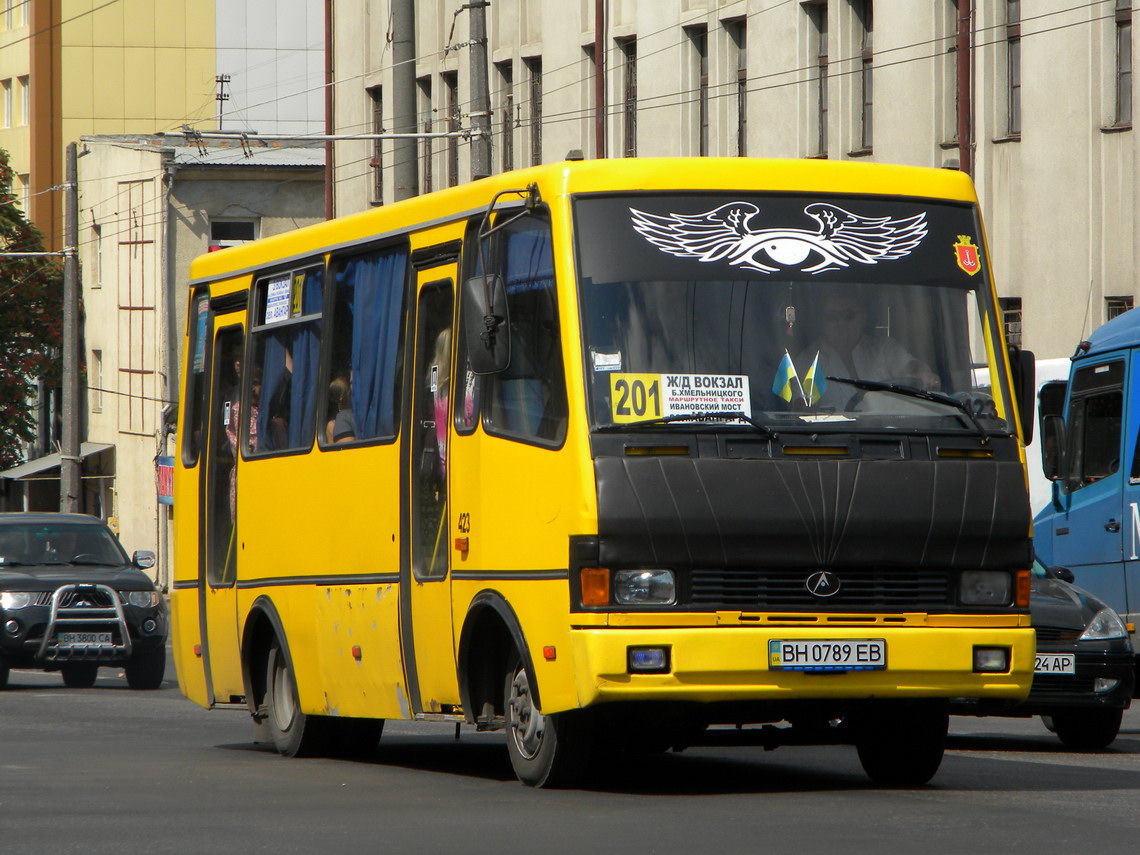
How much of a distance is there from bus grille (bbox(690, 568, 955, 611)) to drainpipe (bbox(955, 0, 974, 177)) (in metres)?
19.7

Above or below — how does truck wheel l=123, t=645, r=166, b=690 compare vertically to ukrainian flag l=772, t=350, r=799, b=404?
below

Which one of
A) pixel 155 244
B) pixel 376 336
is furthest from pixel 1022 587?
pixel 155 244

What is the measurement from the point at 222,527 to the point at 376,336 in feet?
8.77

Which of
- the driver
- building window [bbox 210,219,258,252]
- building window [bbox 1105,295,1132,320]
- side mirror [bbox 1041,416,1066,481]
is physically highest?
building window [bbox 210,219,258,252]

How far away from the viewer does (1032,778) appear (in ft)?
41.0

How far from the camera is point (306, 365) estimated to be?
13.8 metres

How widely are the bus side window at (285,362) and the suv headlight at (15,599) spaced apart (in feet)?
31.0

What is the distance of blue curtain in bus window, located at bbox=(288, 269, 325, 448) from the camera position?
1361 centimetres

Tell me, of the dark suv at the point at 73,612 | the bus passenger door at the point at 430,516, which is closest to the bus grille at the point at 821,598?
the bus passenger door at the point at 430,516

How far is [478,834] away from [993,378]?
129 inches

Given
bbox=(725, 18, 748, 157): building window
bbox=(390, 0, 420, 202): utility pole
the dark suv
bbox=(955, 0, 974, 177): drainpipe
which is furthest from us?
bbox=(725, 18, 748, 157): building window

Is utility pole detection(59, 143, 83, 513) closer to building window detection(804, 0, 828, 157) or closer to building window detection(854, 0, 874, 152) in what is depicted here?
building window detection(804, 0, 828, 157)

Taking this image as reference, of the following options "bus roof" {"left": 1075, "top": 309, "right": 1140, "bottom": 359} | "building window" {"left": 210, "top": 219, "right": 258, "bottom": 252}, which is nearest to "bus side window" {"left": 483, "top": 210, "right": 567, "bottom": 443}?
"bus roof" {"left": 1075, "top": 309, "right": 1140, "bottom": 359}

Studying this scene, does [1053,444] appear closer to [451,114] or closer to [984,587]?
[984,587]
